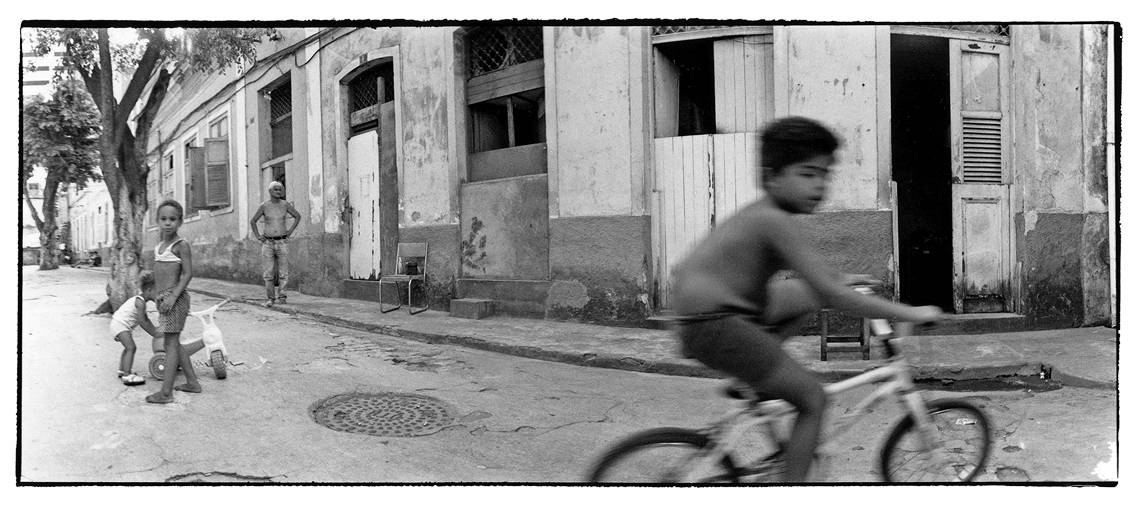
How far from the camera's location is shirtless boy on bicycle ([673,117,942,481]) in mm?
2006

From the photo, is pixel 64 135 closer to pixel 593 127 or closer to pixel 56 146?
pixel 56 146

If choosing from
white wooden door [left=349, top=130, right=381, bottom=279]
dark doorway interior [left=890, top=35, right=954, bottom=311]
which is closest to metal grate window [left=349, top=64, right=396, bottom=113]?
white wooden door [left=349, top=130, right=381, bottom=279]

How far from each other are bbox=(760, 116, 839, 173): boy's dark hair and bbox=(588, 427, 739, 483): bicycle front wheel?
94 cm

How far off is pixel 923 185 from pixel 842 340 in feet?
13.3

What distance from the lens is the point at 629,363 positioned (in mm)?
4996

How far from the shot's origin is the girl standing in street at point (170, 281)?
377 cm

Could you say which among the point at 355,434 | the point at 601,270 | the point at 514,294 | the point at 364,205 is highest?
the point at 364,205

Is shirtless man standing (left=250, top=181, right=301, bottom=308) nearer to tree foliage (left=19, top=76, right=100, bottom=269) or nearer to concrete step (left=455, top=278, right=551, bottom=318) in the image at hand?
tree foliage (left=19, top=76, right=100, bottom=269)

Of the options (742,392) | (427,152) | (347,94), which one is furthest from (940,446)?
(427,152)

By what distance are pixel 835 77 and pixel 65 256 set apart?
558 centimetres

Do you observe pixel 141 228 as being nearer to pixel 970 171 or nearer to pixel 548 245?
pixel 548 245

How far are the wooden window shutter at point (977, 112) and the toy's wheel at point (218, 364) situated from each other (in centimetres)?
640

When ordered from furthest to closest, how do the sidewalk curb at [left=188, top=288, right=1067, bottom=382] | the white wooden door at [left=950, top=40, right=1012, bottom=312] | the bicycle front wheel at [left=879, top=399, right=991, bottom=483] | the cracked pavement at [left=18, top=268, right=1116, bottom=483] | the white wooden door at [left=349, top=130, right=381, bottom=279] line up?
the white wooden door at [left=349, top=130, right=381, bottom=279] → the white wooden door at [left=950, top=40, right=1012, bottom=312] → the sidewalk curb at [left=188, top=288, right=1067, bottom=382] → the cracked pavement at [left=18, top=268, right=1116, bottom=483] → the bicycle front wheel at [left=879, top=399, right=991, bottom=483]
